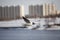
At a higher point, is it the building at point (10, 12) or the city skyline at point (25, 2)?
the city skyline at point (25, 2)

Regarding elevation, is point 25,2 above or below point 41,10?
above

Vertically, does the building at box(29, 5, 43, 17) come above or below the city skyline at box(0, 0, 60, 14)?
below

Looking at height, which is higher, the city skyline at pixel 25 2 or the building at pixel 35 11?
the city skyline at pixel 25 2

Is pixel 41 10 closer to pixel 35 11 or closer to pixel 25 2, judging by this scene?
pixel 35 11

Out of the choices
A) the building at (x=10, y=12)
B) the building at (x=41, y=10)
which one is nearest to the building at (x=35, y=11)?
the building at (x=41, y=10)

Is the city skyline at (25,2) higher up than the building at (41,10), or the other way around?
the city skyline at (25,2)

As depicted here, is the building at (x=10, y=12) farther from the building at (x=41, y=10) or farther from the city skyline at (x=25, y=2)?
the building at (x=41, y=10)

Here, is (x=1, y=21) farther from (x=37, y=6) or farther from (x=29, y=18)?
(x=37, y=6)

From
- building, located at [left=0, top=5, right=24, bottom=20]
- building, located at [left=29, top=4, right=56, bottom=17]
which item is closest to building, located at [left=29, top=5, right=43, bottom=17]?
building, located at [left=29, top=4, right=56, bottom=17]

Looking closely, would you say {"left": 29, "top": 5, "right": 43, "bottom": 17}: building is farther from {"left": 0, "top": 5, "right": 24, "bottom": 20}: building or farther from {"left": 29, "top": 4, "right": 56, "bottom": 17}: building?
{"left": 0, "top": 5, "right": 24, "bottom": 20}: building

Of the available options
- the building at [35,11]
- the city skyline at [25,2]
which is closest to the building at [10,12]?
the city skyline at [25,2]

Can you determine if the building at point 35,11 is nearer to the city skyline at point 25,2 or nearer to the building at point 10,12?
the city skyline at point 25,2

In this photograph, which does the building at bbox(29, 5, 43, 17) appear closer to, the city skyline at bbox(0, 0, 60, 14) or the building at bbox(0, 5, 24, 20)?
the city skyline at bbox(0, 0, 60, 14)

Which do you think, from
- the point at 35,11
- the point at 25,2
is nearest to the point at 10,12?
the point at 25,2
